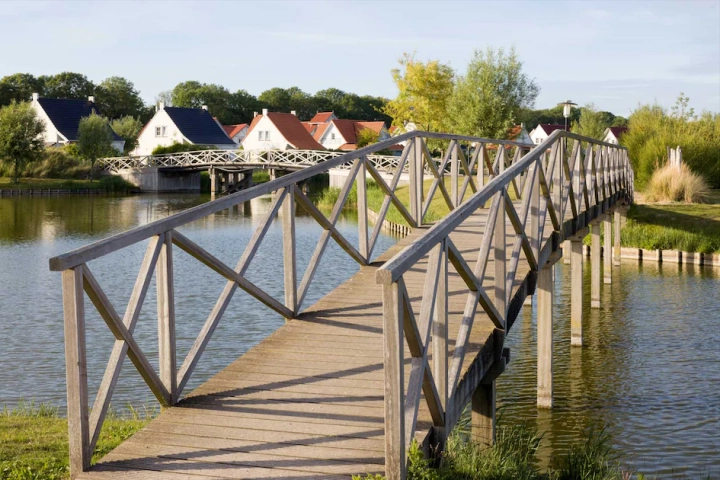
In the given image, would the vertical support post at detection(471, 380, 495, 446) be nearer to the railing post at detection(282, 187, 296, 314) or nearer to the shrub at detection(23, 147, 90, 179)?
the railing post at detection(282, 187, 296, 314)

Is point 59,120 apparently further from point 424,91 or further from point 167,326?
point 167,326

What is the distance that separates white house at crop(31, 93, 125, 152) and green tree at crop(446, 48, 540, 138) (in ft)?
119

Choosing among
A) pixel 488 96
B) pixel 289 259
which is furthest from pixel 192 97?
pixel 289 259

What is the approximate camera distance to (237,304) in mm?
15516

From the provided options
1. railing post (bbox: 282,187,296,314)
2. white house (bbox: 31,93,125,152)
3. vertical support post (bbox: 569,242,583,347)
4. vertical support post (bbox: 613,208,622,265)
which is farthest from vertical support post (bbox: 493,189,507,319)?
white house (bbox: 31,93,125,152)

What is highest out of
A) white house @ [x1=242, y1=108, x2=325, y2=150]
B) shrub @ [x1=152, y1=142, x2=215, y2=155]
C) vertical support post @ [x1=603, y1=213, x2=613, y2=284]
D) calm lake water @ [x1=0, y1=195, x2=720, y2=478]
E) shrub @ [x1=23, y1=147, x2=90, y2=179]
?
white house @ [x1=242, y1=108, x2=325, y2=150]

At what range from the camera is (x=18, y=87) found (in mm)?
80375

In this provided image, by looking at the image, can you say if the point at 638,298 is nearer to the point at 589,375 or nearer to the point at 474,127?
the point at 589,375

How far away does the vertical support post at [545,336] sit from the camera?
33.4 feet

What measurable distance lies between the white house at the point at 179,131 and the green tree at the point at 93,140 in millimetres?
13208

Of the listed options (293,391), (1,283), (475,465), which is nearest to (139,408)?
(293,391)

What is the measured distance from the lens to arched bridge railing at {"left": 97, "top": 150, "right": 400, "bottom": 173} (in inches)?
2040

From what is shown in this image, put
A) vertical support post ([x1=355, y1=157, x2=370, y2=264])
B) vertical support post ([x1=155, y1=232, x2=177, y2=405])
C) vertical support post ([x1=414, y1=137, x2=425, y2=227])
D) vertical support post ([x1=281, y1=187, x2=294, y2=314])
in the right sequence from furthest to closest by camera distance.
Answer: vertical support post ([x1=414, y1=137, x2=425, y2=227]) → vertical support post ([x1=355, y1=157, x2=370, y2=264]) → vertical support post ([x1=281, y1=187, x2=294, y2=314]) → vertical support post ([x1=155, y1=232, x2=177, y2=405])

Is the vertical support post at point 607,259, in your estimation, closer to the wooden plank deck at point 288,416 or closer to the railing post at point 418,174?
the railing post at point 418,174
